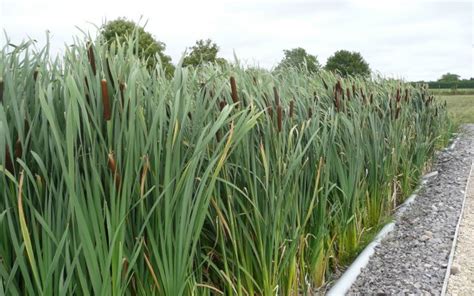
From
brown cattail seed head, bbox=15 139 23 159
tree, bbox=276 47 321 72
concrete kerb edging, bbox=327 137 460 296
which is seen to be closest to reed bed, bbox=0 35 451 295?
brown cattail seed head, bbox=15 139 23 159

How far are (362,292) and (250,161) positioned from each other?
1194 millimetres

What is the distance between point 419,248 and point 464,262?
318mm

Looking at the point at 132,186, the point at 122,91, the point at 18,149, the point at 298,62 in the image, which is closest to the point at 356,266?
the point at 132,186

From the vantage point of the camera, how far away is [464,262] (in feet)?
10.9

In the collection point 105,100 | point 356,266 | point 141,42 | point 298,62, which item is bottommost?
point 356,266

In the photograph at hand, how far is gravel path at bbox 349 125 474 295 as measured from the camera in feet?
9.02

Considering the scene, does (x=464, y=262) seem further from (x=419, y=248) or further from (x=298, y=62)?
(x=298, y=62)

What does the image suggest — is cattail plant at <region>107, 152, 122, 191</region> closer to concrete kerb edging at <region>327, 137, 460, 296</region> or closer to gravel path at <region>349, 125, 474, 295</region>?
concrete kerb edging at <region>327, 137, 460, 296</region>

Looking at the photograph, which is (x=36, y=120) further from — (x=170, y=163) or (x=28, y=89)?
(x=170, y=163)

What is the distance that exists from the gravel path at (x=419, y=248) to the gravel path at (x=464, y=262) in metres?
0.07

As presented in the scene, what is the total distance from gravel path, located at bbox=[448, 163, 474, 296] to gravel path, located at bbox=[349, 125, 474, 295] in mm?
74

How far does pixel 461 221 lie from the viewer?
4266 mm

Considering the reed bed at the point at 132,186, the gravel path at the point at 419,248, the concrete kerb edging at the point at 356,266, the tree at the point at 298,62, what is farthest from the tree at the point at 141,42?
the gravel path at the point at 419,248

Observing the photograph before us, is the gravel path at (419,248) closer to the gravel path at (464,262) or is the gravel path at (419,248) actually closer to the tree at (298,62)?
the gravel path at (464,262)
